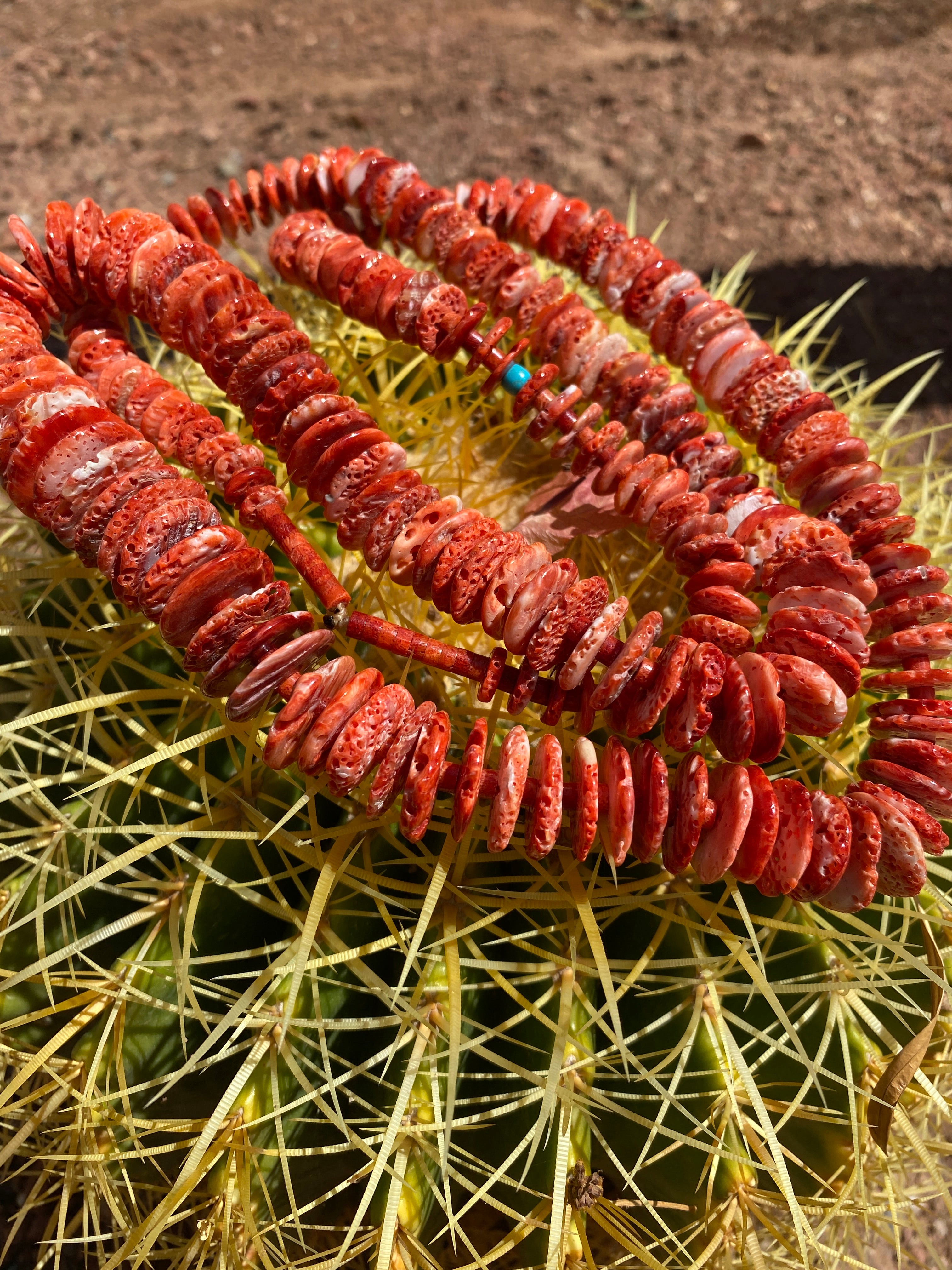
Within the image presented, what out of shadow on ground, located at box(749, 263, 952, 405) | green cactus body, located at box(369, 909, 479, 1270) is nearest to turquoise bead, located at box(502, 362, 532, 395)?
green cactus body, located at box(369, 909, 479, 1270)

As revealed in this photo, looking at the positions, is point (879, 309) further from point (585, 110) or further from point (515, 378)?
point (515, 378)

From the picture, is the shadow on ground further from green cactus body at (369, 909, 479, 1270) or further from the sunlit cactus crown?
green cactus body at (369, 909, 479, 1270)

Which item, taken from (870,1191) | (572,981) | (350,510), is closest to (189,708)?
(350,510)

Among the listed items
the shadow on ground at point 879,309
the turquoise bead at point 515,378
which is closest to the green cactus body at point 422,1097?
the turquoise bead at point 515,378

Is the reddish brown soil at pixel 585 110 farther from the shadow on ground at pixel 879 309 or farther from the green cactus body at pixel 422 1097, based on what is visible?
the green cactus body at pixel 422 1097

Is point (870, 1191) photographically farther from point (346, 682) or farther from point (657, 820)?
point (346, 682)

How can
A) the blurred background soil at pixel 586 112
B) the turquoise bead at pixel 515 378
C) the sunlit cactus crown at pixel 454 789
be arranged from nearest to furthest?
the sunlit cactus crown at pixel 454 789
the turquoise bead at pixel 515 378
the blurred background soil at pixel 586 112

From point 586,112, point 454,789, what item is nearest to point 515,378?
point 454,789

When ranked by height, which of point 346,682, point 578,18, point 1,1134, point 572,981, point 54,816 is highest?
point 578,18
